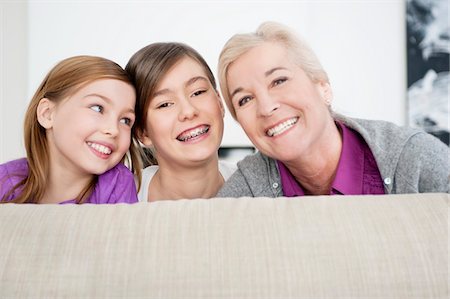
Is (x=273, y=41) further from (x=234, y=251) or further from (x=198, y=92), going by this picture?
(x=234, y=251)

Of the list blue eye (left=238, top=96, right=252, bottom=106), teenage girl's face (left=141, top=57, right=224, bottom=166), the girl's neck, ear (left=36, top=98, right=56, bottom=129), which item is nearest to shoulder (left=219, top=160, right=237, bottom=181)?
the girl's neck

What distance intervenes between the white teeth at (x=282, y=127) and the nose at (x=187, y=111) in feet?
0.89

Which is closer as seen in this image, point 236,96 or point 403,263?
point 403,263

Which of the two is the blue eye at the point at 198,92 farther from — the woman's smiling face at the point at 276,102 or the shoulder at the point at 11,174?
the shoulder at the point at 11,174

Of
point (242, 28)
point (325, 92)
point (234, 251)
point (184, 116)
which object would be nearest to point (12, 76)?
point (242, 28)

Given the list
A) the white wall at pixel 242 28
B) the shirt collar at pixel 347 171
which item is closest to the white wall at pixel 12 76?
the white wall at pixel 242 28

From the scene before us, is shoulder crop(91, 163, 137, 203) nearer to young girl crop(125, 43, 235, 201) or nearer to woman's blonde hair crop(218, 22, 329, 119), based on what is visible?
young girl crop(125, 43, 235, 201)

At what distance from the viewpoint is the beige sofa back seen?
0.64 m

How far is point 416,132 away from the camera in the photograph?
125 cm

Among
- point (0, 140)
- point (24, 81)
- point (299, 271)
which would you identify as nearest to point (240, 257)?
point (299, 271)

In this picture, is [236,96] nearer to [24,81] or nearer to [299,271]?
[299,271]

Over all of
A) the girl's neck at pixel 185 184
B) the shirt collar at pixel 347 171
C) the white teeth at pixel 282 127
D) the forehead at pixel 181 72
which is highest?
the forehead at pixel 181 72

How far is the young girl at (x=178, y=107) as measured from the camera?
1500 millimetres

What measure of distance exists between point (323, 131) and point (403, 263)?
0.76 m
